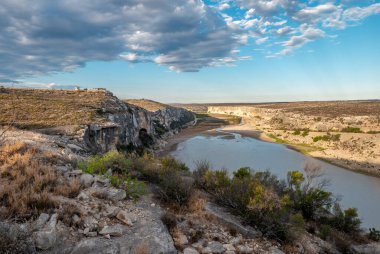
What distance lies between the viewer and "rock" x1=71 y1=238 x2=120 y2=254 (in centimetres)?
568

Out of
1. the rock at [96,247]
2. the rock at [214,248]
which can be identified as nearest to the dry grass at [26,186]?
the rock at [96,247]

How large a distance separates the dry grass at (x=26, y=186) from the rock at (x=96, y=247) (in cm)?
124

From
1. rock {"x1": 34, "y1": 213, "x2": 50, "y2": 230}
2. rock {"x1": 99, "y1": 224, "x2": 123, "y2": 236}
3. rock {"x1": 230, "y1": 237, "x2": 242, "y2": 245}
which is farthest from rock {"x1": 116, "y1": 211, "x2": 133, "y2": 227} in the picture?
rock {"x1": 230, "y1": 237, "x2": 242, "y2": 245}

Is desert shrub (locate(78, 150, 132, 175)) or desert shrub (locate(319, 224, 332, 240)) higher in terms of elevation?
desert shrub (locate(78, 150, 132, 175))

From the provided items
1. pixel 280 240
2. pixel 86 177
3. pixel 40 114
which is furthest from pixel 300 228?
pixel 40 114

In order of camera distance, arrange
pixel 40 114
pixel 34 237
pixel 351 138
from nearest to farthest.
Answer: pixel 34 237 < pixel 40 114 < pixel 351 138

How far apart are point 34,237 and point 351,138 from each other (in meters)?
45.0

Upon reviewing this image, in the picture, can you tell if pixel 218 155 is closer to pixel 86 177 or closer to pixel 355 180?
pixel 355 180

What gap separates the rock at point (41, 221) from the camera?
18.9ft

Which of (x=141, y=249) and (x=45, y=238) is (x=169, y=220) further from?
(x=45, y=238)

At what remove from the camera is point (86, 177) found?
8617mm

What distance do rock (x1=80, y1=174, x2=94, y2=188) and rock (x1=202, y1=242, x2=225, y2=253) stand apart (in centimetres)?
374

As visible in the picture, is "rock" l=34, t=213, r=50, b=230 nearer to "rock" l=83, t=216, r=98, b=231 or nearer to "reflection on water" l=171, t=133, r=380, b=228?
"rock" l=83, t=216, r=98, b=231

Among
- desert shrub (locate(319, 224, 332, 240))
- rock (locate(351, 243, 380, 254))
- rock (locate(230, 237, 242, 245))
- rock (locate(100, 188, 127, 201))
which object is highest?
rock (locate(100, 188, 127, 201))
